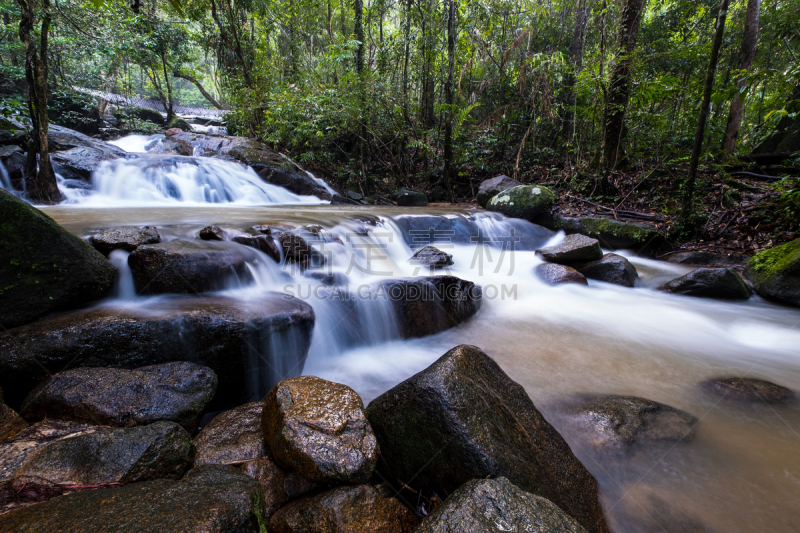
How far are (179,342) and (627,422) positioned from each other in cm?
333

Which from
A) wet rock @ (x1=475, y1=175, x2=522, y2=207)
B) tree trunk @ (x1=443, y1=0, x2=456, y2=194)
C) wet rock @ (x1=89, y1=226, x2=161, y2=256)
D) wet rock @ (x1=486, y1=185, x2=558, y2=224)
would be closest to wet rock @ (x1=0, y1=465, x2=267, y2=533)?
wet rock @ (x1=89, y1=226, x2=161, y2=256)

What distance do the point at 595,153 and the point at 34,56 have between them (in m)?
11.5

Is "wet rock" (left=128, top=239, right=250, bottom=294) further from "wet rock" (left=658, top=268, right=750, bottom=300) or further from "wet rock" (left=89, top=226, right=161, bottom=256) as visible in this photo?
"wet rock" (left=658, top=268, right=750, bottom=300)

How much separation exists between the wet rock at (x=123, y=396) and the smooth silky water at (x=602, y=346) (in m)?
0.82

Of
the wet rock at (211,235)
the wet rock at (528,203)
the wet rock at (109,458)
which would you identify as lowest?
the wet rock at (109,458)

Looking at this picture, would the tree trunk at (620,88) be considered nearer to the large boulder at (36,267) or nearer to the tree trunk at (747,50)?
the tree trunk at (747,50)

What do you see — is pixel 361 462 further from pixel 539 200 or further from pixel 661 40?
pixel 661 40

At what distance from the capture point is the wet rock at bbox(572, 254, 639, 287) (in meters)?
5.96

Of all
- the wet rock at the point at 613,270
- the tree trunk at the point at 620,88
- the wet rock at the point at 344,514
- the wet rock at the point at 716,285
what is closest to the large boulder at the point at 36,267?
the wet rock at the point at 344,514

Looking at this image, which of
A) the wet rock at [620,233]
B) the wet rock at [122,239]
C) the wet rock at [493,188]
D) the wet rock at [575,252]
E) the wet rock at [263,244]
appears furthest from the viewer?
the wet rock at [493,188]

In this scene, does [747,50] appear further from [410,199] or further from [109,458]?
[109,458]

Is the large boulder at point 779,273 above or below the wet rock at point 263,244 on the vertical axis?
below

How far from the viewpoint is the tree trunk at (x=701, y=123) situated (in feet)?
17.5

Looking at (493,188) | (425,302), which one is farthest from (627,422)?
(493,188)
